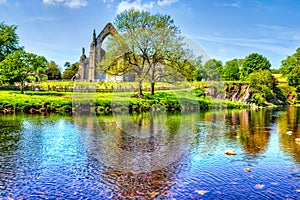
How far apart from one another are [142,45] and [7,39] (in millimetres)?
65893

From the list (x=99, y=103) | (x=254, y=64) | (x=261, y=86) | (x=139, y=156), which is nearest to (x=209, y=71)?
(x=261, y=86)

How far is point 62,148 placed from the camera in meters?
22.4

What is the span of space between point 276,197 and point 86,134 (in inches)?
757

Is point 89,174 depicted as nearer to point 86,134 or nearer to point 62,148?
point 62,148

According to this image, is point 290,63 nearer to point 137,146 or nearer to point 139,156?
point 137,146

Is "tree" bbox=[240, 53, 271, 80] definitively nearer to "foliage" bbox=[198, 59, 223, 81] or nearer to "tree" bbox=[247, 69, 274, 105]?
"tree" bbox=[247, 69, 274, 105]

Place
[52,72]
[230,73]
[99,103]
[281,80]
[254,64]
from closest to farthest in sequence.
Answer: [99,103], [254,64], [230,73], [281,80], [52,72]

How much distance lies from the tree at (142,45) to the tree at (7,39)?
57.6 metres

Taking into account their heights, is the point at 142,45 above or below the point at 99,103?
above

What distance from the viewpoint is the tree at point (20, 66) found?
201 feet

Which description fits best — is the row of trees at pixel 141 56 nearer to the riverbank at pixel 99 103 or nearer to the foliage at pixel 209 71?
the riverbank at pixel 99 103

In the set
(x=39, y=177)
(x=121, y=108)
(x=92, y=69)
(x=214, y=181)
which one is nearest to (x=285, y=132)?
(x=214, y=181)

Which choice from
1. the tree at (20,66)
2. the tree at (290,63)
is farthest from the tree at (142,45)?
the tree at (290,63)

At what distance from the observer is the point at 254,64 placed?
367 ft
